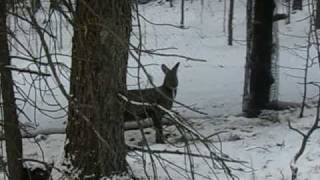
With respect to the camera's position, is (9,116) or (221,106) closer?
(9,116)

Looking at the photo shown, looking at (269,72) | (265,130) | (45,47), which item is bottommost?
(265,130)

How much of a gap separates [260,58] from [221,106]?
9.34 feet

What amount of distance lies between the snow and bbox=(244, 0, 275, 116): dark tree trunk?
1.51ft

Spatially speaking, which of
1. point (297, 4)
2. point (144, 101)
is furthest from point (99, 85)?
point (297, 4)

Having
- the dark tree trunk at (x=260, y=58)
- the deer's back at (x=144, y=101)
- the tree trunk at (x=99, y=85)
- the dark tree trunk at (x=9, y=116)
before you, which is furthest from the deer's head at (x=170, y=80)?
the deer's back at (x=144, y=101)

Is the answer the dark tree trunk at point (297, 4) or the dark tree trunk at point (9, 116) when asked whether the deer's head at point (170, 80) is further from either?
the dark tree trunk at point (297, 4)

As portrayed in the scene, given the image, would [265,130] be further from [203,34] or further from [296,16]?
[296,16]

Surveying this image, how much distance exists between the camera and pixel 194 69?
76.5 ft

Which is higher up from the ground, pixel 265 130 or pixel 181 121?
pixel 181 121

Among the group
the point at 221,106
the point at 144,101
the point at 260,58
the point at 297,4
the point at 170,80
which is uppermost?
the point at 297,4

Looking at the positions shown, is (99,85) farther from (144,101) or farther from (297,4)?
(297,4)

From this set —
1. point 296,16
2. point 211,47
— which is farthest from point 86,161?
point 296,16

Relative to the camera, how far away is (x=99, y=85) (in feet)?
15.2

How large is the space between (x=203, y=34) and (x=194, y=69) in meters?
8.16
